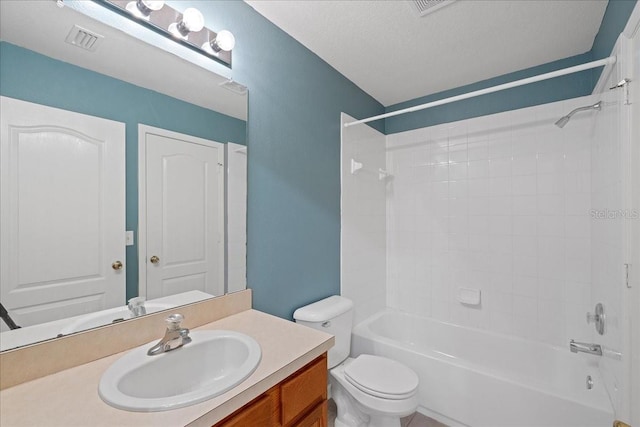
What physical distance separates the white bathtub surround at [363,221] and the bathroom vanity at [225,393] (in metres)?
1.13

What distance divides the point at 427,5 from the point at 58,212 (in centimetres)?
187

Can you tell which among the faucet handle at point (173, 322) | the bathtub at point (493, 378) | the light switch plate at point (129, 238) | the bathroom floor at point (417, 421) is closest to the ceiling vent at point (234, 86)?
the light switch plate at point (129, 238)

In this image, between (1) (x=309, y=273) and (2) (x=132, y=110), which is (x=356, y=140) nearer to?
(1) (x=309, y=273)

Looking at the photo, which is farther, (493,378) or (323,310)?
(323,310)

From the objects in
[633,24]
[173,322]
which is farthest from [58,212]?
[633,24]

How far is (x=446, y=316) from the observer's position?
8.24 feet

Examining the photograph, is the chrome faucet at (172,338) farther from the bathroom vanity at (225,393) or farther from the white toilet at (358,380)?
the white toilet at (358,380)

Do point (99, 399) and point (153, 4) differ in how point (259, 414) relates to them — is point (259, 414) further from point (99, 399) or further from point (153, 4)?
point (153, 4)

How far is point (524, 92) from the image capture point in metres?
2.19

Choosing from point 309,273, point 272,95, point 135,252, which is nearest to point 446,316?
point 309,273

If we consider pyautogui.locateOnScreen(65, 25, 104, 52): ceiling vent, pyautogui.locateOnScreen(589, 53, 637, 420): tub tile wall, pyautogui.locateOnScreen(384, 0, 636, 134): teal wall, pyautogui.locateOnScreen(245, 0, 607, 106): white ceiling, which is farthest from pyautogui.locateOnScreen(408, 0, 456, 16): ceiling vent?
pyautogui.locateOnScreen(65, 25, 104, 52): ceiling vent

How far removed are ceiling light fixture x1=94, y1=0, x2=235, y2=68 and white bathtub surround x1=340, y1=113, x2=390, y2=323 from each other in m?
1.10

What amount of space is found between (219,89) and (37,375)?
1.26m

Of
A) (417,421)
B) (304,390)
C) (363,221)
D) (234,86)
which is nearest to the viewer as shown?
(304,390)
